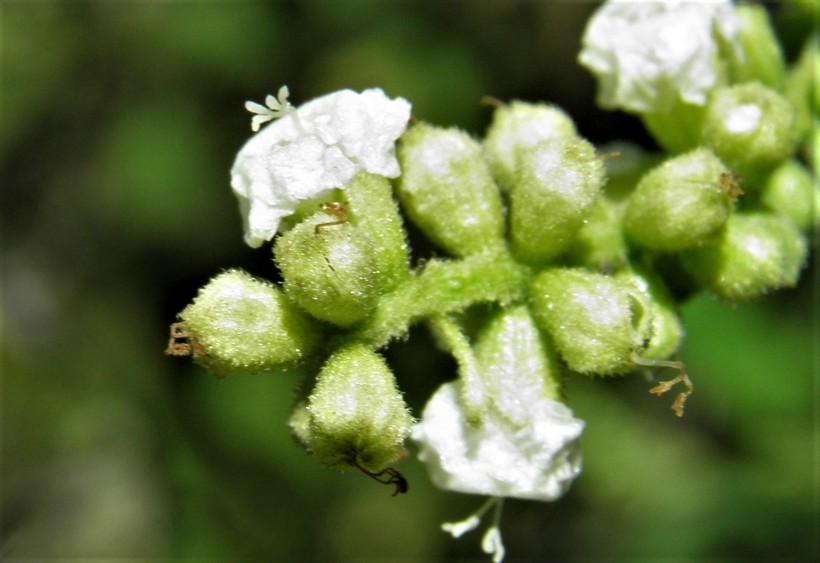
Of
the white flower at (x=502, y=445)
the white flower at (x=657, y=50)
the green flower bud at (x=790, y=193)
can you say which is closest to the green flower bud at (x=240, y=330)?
the white flower at (x=502, y=445)

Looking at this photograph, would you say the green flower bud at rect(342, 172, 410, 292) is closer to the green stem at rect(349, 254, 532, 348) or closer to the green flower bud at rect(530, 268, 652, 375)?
the green stem at rect(349, 254, 532, 348)

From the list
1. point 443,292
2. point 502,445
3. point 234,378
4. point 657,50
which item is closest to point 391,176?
point 443,292

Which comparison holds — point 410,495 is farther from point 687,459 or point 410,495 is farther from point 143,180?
point 143,180

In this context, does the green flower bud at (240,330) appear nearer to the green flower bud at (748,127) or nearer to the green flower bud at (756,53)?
the green flower bud at (748,127)

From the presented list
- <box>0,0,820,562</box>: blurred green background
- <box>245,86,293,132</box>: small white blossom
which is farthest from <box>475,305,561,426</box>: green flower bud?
<box>0,0,820,562</box>: blurred green background

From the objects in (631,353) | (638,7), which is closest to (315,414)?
(631,353)

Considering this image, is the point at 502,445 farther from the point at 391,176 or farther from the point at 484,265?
the point at 391,176
